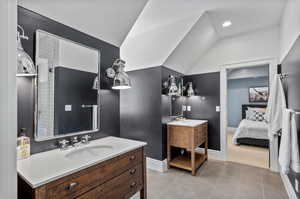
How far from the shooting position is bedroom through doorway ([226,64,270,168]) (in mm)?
3723

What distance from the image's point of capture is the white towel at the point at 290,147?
138 centimetres

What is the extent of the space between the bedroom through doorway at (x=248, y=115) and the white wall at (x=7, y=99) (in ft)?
12.8

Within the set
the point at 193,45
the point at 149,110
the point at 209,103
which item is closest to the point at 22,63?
the point at 149,110

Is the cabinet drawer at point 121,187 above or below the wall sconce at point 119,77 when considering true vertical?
below

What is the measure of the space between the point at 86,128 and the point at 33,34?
1.07 m

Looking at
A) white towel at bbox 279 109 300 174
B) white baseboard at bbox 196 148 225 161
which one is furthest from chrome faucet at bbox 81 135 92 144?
white baseboard at bbox 196 148 225 161

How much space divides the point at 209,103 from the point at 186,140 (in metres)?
1.29

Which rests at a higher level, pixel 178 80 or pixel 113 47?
pixel 113 47

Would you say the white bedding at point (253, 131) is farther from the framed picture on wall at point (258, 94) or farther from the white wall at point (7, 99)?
the white wall at point (7, 99)

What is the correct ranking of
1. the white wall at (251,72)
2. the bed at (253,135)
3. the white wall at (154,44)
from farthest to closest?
the white wall at (251,72)
the bed at (253,135)
the white wall at (154,44)

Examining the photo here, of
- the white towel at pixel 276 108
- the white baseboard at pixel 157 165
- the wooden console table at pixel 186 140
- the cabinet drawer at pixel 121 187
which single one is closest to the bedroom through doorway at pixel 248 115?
the wooden console table at pixel 186 140

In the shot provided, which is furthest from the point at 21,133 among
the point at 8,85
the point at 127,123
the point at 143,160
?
the point at 127,123

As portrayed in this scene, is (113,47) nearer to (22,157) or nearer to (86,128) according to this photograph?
(86,128)

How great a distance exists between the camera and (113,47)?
81.8 inches
